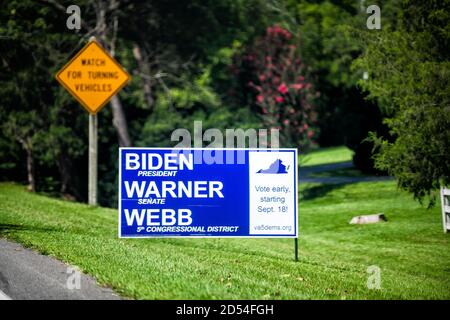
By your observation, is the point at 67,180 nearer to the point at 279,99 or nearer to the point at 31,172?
the point at 31,172

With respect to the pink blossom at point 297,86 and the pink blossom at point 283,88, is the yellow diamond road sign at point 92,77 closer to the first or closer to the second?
the pink blossom at point 297,86

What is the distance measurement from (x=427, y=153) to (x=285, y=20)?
19.2 metres

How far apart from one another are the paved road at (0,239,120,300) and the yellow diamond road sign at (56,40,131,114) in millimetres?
8699

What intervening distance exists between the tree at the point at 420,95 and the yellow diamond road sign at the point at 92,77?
7.45 meters

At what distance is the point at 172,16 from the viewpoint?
3456 centimetres

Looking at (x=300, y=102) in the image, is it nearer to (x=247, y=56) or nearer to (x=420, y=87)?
(x=247, y=56)

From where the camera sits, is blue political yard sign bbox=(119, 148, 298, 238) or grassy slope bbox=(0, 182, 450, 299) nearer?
grassy slope bbox=(0, 182, 450, 299)

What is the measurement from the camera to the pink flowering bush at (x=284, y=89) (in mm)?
29734

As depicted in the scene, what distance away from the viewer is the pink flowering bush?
29734mm

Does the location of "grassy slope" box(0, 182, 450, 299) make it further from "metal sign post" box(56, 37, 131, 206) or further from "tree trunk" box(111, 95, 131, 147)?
"tree trunk" box(111, 95, 131, 147)

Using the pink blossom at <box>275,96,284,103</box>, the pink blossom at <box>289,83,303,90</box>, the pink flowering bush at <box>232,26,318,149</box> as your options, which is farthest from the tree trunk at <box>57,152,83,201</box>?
the pink blossom at <box>289,83,303,90</box>

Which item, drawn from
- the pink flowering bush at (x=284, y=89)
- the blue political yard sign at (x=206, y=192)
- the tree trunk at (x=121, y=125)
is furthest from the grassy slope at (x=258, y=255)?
the tree trunk at (x=121, y=125)

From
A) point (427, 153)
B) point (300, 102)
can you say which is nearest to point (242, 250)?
point (427, 153)

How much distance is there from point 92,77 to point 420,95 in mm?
9000
